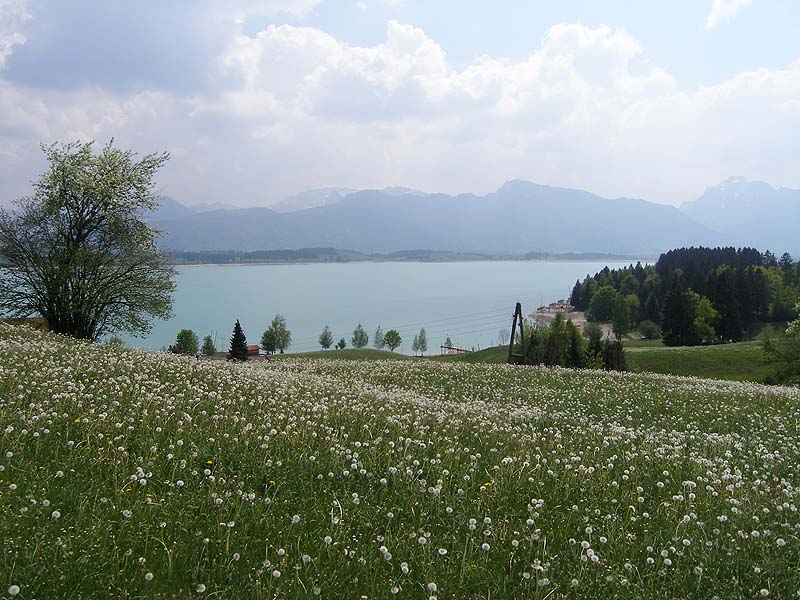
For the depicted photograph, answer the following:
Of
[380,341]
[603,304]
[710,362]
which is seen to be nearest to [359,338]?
[380,341]

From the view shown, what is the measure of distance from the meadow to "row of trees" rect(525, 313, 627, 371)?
6304cm

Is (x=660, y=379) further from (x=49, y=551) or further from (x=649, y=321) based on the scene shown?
(x=649, y=321)

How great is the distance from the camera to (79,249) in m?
34.6

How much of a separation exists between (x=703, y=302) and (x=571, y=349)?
164 feet

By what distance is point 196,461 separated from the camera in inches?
284

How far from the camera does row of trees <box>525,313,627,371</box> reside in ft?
249

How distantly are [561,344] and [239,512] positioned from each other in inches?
3811

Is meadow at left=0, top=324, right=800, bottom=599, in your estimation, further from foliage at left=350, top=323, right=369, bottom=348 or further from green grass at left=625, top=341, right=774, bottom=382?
foliage at left=350, top=323, right=369, bottom=348

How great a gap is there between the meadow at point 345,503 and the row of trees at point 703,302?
384ft

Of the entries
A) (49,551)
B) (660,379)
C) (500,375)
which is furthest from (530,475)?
(660,379)

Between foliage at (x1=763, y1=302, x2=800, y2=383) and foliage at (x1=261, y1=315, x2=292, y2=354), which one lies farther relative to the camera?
foliage at (x1=261, y1=315, x2=292, y2=354)

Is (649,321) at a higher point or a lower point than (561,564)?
lower

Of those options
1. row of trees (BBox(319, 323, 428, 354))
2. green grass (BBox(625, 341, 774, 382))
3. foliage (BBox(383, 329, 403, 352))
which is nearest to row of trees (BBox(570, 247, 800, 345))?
green grass (BBox(625, 341, 774, 382))

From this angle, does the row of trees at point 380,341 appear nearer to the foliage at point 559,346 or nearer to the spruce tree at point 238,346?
the foliage at point 559,346
